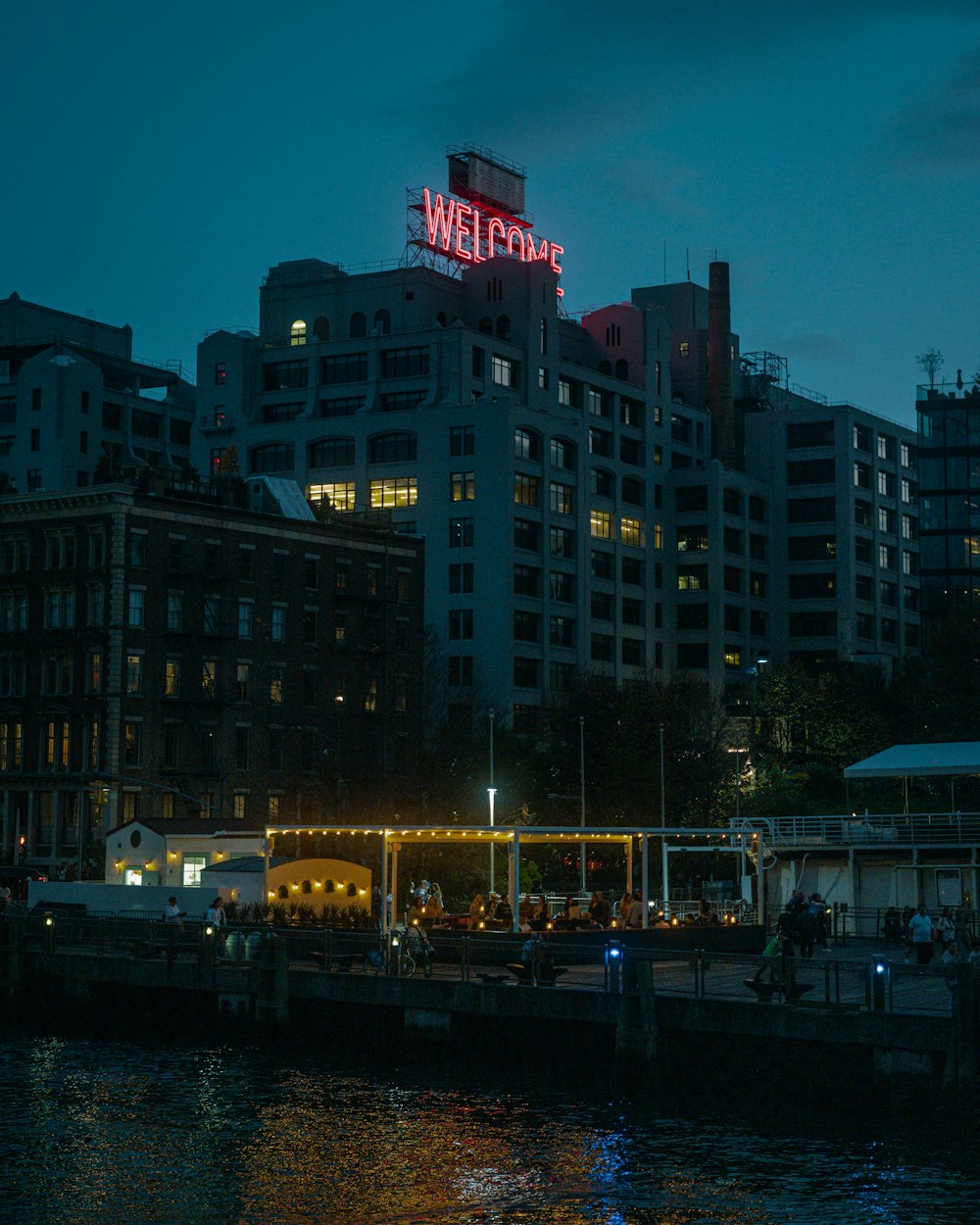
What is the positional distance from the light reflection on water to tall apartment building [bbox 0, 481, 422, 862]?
1924 inches

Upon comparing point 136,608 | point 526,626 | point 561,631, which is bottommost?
point 136,608

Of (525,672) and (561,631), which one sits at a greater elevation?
(561,631)

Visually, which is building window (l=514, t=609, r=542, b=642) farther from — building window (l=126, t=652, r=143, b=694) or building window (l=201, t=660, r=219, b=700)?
building window (l=126, t=652, r=143, b=694)

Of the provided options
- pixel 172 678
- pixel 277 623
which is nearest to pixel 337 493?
pixel 277 623

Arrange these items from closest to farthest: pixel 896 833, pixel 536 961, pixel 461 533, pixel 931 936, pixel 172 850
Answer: pixel 536 961, pixel 931 936, pixel 896 833, pixel 172 850, pixel 461 533

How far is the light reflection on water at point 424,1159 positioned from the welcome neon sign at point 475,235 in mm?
102548

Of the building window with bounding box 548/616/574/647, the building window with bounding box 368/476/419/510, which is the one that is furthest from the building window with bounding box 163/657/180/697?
the building window with bounding box 548/616/574/647

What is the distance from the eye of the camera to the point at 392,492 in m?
132

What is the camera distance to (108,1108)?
40.2 m

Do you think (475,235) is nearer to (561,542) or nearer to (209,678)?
(561,542)

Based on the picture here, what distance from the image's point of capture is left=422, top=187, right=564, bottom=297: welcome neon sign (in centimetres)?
13850

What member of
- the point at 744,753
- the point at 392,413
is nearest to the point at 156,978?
the point at 744,753

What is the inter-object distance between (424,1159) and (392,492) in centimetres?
9889

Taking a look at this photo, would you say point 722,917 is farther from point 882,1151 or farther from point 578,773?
point 578,773
